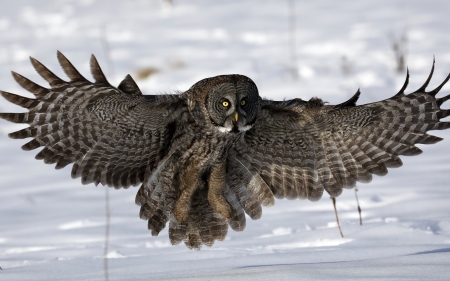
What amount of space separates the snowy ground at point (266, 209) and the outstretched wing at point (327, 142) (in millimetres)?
433

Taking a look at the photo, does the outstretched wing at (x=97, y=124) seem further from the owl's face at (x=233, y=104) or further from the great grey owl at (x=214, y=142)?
the owl's face at (x=233, y=104)

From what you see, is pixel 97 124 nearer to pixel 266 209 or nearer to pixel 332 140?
pixel 332 140

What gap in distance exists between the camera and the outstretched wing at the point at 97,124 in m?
4.75

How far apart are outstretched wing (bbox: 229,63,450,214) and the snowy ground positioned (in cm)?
43

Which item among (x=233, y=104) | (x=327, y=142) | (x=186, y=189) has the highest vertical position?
(x=233, y=104)

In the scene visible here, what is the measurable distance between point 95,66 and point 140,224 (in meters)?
2.26

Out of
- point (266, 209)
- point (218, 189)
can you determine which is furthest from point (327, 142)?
point (266, 209)

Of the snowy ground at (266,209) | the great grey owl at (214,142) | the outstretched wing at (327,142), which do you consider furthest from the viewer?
the outstretched wing at (327,142)

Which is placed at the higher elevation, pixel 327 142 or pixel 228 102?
pixel 228 102

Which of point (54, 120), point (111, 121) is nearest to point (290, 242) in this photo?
point (111, 121)

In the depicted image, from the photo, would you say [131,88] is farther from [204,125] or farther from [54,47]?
[54,47]

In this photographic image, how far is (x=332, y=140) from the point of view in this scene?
5.41 metres

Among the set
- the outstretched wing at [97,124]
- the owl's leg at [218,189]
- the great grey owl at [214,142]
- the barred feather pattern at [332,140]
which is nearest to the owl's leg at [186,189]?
the great grey owl at [214,142]

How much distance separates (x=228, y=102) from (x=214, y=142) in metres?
0.34
